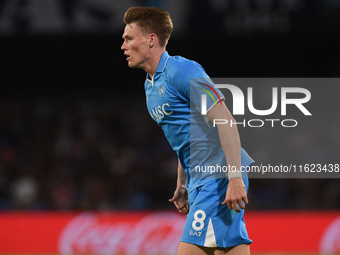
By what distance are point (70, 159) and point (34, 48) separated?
284cm

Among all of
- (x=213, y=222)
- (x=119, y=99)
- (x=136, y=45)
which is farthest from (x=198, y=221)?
(x=119, y=99)

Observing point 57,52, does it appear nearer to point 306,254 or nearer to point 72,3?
point 72,3

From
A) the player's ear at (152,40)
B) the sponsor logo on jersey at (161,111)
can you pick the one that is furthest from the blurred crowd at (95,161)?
the player's ear at (152,40)

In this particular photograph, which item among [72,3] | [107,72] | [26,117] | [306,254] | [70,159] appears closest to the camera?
[306,254]

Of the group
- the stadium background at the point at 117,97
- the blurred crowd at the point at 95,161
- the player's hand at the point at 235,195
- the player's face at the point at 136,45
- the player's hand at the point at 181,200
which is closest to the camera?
the player's hand at the point at 235,195

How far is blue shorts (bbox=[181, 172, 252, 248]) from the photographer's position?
271cm

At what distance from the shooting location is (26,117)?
36.4ft

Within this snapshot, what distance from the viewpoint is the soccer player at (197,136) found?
262 cm

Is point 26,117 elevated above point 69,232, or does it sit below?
above

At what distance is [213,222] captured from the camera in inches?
108

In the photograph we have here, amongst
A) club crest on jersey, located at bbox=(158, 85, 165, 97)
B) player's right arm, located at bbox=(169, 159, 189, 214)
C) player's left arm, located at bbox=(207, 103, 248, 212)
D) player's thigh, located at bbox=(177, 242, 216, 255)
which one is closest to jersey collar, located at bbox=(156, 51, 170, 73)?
club crest on jersey, located at bbox=(158, 85, 165, 97)

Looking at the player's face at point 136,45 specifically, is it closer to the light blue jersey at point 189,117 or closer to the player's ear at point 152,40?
the player's ear at point 152,40

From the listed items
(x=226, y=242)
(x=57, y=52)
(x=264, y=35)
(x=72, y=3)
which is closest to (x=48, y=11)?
(x=72, y=3)

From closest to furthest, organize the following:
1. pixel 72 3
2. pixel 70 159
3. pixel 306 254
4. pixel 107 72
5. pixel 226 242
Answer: pixel 226 242, pixel 306 254, pixel 72 3, pixel 70 159, pixel 107 72
